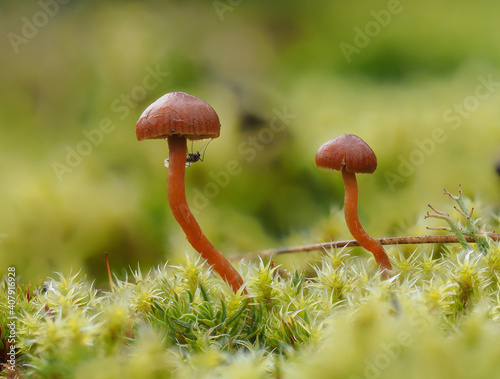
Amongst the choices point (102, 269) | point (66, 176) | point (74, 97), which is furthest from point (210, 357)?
point (74, 97)

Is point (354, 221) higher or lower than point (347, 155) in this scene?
lower

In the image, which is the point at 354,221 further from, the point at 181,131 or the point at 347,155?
the point at 181,131

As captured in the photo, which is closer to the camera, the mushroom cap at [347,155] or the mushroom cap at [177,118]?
the mushroom cap at [177,118]

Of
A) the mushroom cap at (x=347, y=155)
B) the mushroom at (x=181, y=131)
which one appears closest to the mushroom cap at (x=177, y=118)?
the mushroom at (x=181, y=131)

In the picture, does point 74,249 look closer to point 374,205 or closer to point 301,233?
point 301,233

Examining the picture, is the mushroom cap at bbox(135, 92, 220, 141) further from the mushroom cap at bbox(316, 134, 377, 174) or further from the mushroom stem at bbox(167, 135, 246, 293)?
the mushroom cap at bbox(316, 134, 377, 174)

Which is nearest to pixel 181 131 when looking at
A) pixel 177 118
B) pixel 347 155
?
pixel 177 118

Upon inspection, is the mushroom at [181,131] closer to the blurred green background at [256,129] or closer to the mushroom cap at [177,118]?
the mushroom cap at [177,118]
